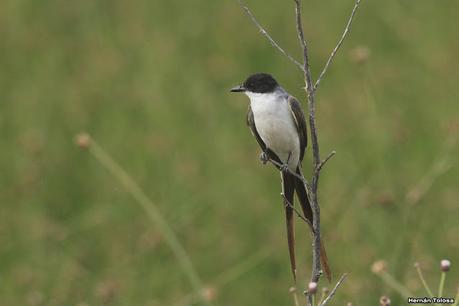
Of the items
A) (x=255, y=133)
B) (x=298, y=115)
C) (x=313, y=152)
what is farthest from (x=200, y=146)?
(x=313, y=152)

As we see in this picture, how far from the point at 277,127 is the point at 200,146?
4066mm

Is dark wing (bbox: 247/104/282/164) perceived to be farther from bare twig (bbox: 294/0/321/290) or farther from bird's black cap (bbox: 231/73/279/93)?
bare twig (bbox: 294/0/321/290)

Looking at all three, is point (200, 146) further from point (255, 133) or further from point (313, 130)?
point (313, 130)

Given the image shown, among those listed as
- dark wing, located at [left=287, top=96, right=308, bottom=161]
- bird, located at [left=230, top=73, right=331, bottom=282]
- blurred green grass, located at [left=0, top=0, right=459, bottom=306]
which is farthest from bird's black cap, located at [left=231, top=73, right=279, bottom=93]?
blurred green grass, located at [left=0, top=0, right=459, bottom=306]

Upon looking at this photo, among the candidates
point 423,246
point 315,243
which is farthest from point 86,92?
point 315,243

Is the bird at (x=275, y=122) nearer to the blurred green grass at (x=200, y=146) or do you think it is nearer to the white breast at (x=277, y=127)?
the white breast at (x=277, y=127)

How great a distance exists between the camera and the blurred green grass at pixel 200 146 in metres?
6.32

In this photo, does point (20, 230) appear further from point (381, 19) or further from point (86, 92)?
point (381, 19)

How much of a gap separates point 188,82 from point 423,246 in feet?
8.97

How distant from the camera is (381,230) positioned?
6.08 meters

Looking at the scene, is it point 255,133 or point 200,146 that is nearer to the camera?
point 255,133

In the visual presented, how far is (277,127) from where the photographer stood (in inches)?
168

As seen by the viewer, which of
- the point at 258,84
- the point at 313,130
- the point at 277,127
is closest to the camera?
the point at 313,130

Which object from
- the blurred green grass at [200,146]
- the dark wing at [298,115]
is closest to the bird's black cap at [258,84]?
the dark wing at [298,115]
